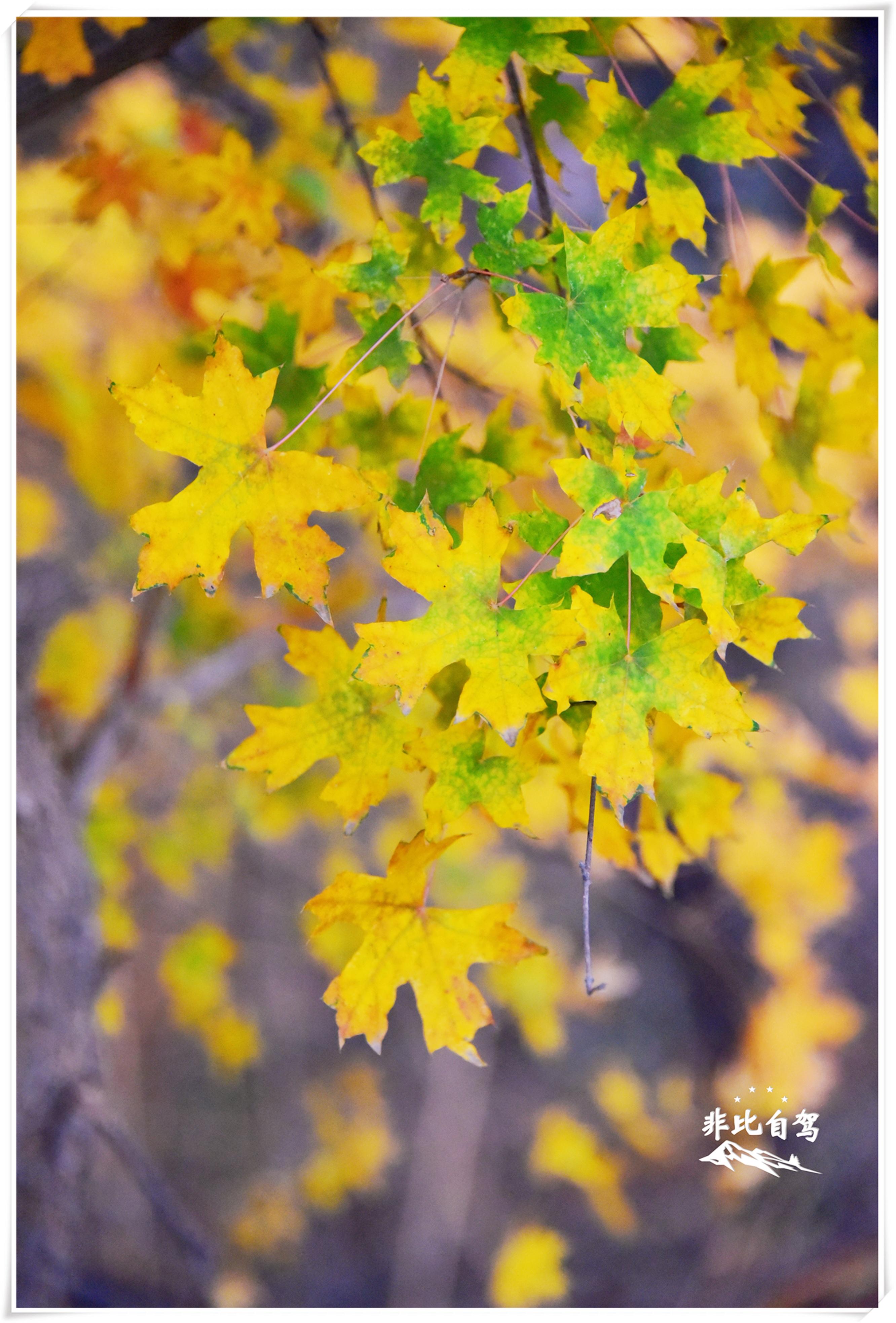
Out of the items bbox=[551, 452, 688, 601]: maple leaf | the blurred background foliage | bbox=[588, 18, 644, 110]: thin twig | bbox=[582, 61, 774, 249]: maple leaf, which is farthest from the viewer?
the blurred background foliage

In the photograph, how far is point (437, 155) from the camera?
27.0 inches

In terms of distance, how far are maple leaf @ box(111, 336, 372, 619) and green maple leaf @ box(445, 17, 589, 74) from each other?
0.40 m

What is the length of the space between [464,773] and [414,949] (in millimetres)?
200

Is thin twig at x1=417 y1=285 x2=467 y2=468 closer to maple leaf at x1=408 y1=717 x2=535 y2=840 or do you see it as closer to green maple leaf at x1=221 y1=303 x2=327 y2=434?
green maple leaf at x1=221 y1=303 x2=327 y2=434

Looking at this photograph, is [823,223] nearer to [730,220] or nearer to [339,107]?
[730,220]

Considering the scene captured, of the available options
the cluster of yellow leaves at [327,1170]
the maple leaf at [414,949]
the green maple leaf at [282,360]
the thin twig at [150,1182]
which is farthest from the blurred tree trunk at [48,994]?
the maple leaf at [414,949]

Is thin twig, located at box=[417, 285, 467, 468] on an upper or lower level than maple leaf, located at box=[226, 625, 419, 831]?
upper

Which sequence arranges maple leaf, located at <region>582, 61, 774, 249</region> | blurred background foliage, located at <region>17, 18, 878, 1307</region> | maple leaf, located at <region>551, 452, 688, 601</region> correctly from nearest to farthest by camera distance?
1. maple leaf, located at <region>551, 452, 688, 601</region>
2. maple leaf, located at <region>582, 61, 774, 249</region>
3. blurred background foliage, located at <region>17, 18, 878, 1307</region>

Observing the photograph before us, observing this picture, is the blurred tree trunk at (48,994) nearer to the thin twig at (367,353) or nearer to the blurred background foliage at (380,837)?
the blurred background foliage at (380,837)

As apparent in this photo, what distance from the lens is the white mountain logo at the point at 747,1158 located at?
94 cm

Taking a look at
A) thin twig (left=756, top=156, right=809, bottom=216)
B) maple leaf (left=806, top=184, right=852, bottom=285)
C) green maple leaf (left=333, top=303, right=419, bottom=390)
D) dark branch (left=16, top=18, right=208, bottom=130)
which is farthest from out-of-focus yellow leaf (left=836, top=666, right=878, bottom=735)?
dark branch (left=16, top=18, right=208, bottom=130)

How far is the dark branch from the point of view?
2.89ft

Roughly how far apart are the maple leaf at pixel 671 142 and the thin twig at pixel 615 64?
108mm

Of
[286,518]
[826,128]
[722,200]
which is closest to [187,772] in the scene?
[286,518]
